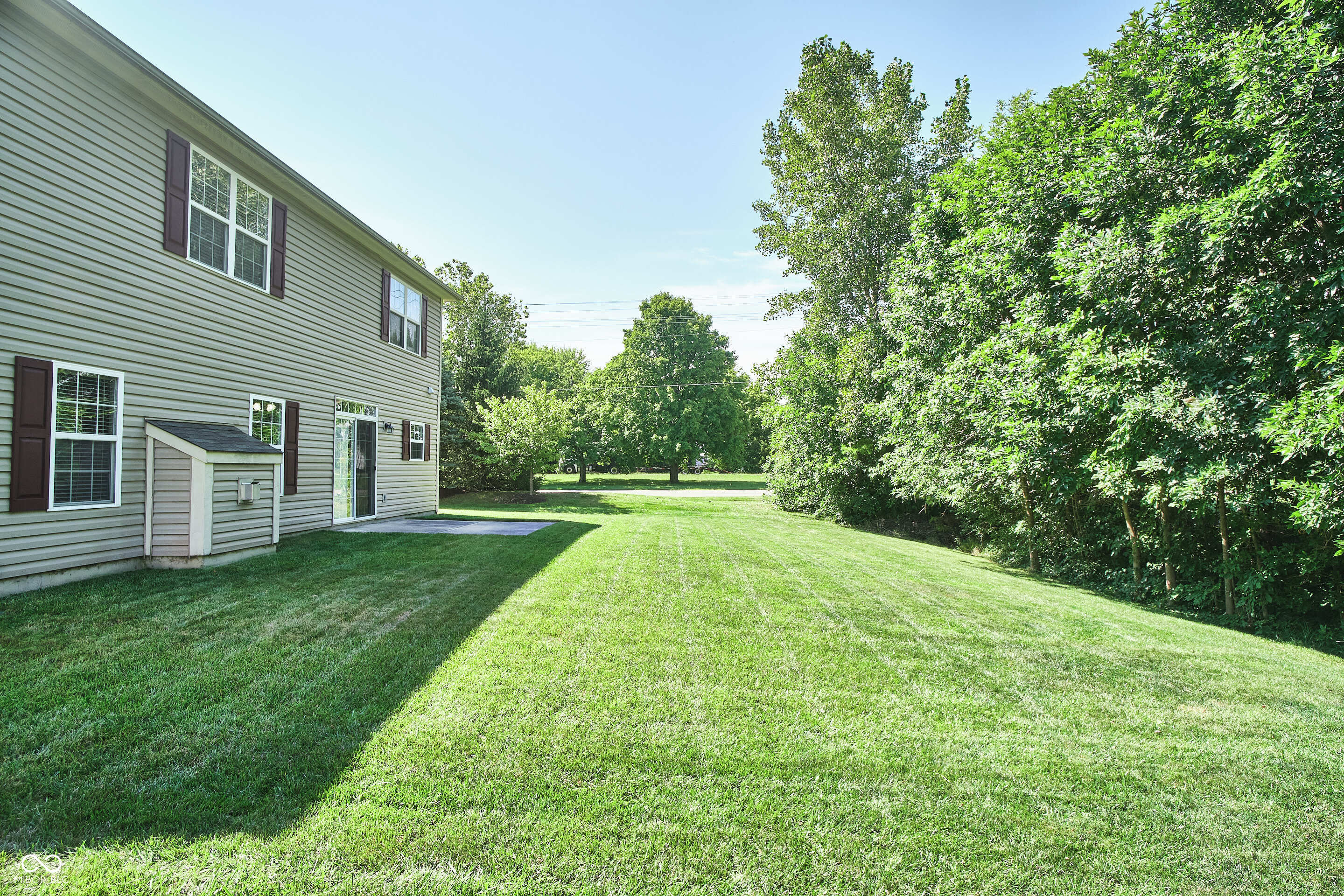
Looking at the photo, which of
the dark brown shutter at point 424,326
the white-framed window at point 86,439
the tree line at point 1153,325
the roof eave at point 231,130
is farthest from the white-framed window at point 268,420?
the tree line at point 1153,325

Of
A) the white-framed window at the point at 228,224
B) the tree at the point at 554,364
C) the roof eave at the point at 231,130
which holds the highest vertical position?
the tree at the point at 554,364

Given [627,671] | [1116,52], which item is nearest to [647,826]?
[627,671]

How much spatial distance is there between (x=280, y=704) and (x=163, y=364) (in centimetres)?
529

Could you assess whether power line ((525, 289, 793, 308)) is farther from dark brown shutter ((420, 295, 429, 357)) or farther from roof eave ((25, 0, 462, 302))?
roof eave ((25, 0, 462, 302))

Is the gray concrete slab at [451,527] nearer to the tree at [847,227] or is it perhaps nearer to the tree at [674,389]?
the tree at [847,227]

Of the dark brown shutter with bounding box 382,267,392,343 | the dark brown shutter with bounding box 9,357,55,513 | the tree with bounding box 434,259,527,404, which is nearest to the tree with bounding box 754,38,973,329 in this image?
the dark brown shutter with bounding box 382,267,392,343

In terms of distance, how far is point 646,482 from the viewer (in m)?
31.3

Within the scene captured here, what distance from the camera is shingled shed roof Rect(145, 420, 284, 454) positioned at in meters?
5.84

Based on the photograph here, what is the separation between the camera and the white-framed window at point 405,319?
1135 centimetres

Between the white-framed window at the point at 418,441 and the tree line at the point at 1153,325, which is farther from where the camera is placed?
the white-framed window at the point at 418,441

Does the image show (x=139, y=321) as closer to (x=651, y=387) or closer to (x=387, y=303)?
(x=387, y=303)

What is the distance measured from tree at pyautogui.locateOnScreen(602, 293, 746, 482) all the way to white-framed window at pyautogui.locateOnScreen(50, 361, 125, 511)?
2487cm

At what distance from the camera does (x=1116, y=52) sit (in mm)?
8609

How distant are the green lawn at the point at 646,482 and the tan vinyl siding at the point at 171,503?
15.9 m
